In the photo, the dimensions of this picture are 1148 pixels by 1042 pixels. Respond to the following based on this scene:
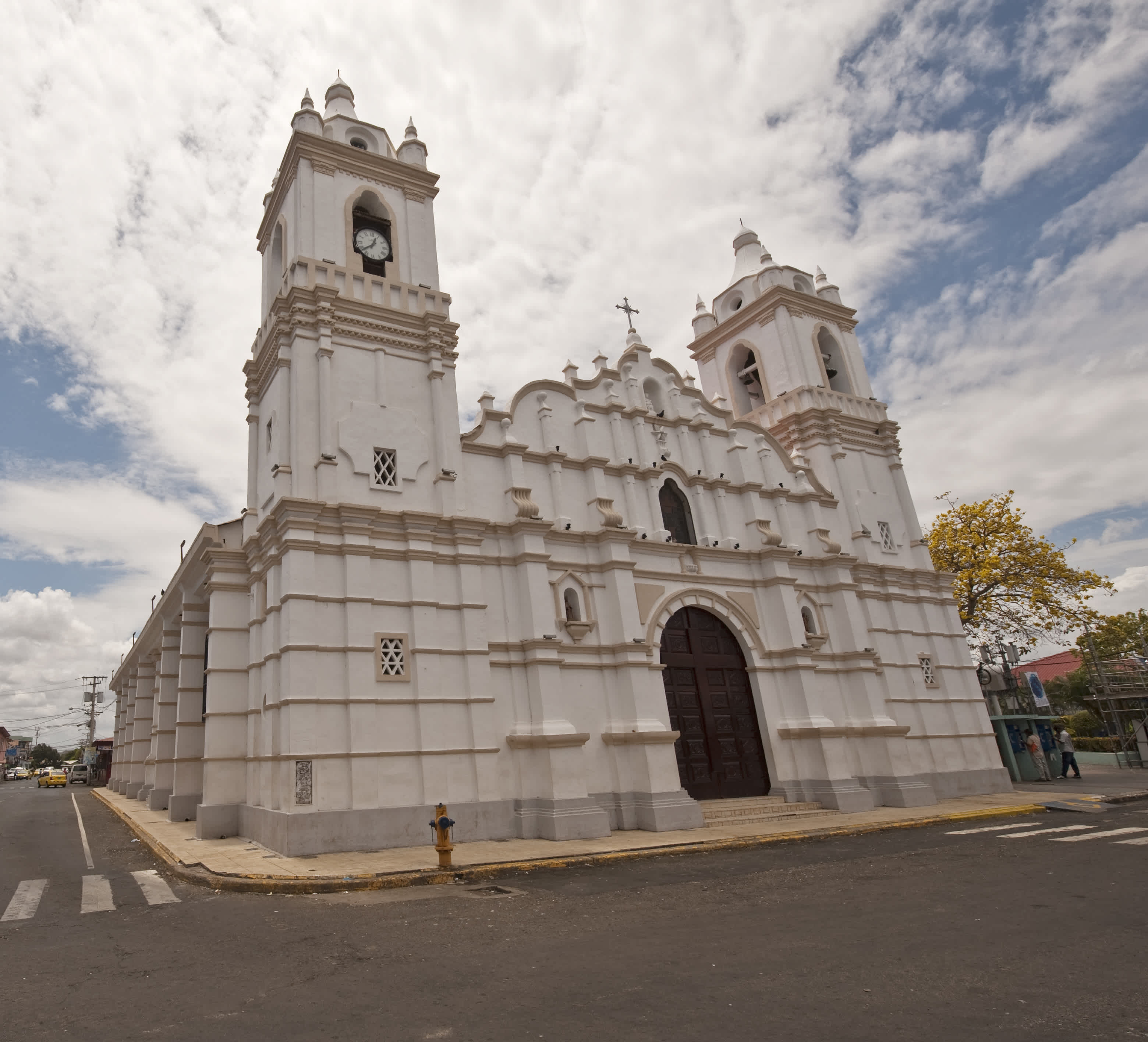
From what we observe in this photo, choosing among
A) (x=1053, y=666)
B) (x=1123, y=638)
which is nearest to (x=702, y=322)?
(x=1123, y=638)

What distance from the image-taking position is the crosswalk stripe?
12.2 metres

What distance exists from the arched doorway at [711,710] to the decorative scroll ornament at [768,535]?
101 inches

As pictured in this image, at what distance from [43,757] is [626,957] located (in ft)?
474

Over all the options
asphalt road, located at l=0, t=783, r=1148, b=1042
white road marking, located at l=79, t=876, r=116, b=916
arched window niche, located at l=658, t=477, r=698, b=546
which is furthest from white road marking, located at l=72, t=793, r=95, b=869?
arched window niche, located at l=658, t=477, r=698, b=546

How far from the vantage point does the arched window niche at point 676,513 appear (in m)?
19.6

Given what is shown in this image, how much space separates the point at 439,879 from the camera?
10719 millimetres

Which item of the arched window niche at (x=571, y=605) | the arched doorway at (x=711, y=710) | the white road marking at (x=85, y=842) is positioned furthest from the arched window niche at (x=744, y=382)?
the white road marking at (x=85, y=842)

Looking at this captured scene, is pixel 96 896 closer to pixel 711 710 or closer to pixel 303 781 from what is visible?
pixel 303 781

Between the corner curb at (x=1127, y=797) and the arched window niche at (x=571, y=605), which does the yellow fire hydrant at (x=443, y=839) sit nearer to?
the arched window niche at (x=571, y=605)

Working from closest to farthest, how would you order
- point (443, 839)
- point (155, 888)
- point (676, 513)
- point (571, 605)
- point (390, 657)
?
point (155, 888), point (443, 839), point (390, 657), point (571, 605), point (676, 513)

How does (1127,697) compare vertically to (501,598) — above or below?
below

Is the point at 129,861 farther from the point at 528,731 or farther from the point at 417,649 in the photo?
the point at 528,731

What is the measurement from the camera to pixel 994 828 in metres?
14.5

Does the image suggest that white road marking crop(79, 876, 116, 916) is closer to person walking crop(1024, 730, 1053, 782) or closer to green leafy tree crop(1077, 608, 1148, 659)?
person walking crop(1024, 730, 1053, 782)
